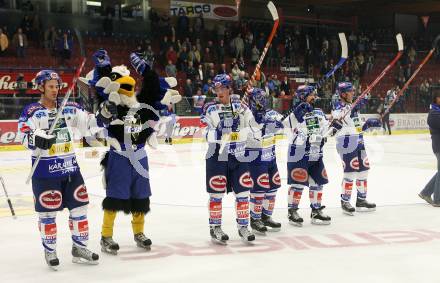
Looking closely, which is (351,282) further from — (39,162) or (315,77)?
(315,77)

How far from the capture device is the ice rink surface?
186 inches

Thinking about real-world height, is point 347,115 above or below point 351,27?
below

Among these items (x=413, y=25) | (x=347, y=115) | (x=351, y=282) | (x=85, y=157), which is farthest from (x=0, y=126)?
(x=413, y=25)

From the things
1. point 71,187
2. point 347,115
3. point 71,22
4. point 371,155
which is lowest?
point 371,155

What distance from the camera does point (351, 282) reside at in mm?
4512

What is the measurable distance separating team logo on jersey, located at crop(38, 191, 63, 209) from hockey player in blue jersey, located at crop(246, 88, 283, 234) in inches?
78.7

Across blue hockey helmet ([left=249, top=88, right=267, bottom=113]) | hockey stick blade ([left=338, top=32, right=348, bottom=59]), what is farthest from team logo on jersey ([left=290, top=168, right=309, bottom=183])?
hockey stick blade ([left=338, top=32, right=348, bottom=59])

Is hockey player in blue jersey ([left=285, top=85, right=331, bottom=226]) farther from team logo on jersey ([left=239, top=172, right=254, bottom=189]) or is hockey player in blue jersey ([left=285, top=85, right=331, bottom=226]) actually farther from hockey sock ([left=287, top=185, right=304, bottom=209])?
team logo on jersey ([left=239, top=172, right=254, bottom=189])

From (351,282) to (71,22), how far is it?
19.2m

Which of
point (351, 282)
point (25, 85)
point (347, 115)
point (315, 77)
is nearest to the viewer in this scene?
point (351, 282)

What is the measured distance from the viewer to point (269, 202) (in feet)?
21.0

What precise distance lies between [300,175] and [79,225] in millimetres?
2571

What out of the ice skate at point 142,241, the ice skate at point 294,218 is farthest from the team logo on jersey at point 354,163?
the ice skate at point 142,241

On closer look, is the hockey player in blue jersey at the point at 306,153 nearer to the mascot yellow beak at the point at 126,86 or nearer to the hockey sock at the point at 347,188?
the hockey sock at the point at 347,188
